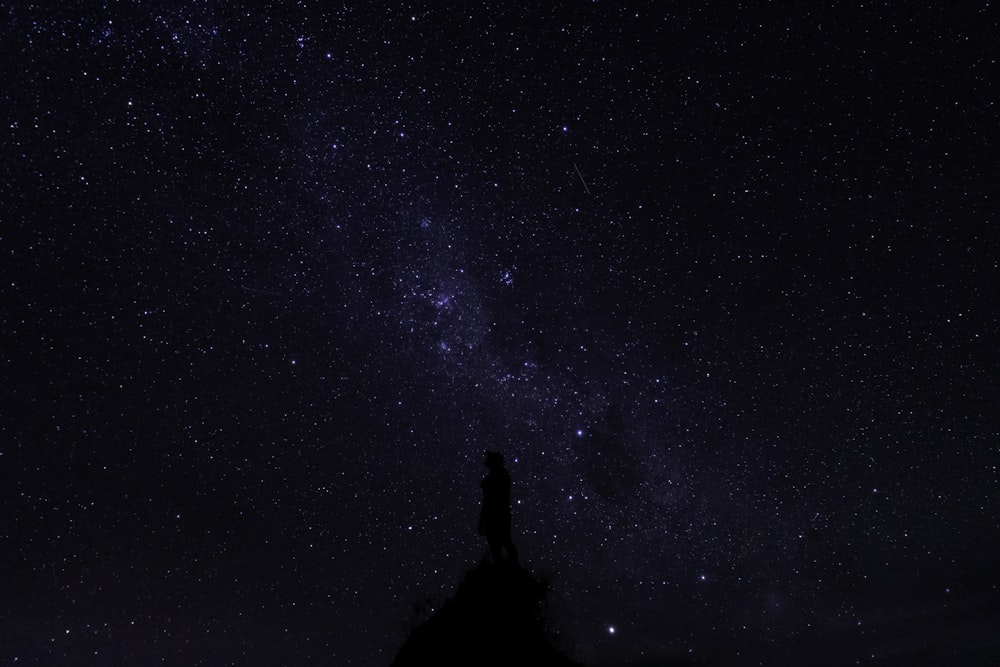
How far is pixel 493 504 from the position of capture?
9109 millimetres

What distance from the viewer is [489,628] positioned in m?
8.20

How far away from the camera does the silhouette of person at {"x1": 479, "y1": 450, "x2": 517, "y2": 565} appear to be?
9.08 meters

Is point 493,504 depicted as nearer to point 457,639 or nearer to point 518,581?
point 518,581

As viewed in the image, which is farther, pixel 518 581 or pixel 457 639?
pixel 518 581

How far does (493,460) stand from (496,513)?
693 millimetres

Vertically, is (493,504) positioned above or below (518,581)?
above

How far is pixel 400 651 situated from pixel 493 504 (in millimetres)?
2188

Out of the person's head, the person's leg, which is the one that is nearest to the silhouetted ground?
the person's leg

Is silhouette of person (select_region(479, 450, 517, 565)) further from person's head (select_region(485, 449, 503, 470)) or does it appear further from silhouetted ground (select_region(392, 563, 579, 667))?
silhouetted ground (select_region(392, 563, 579, 667))

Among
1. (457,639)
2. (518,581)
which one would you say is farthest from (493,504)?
(457,639)

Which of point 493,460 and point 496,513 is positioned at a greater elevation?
point 493,460

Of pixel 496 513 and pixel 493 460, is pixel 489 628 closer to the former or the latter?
pixel 496 513

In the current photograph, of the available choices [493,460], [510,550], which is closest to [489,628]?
[510,550]

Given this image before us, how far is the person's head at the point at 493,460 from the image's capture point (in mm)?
9195
